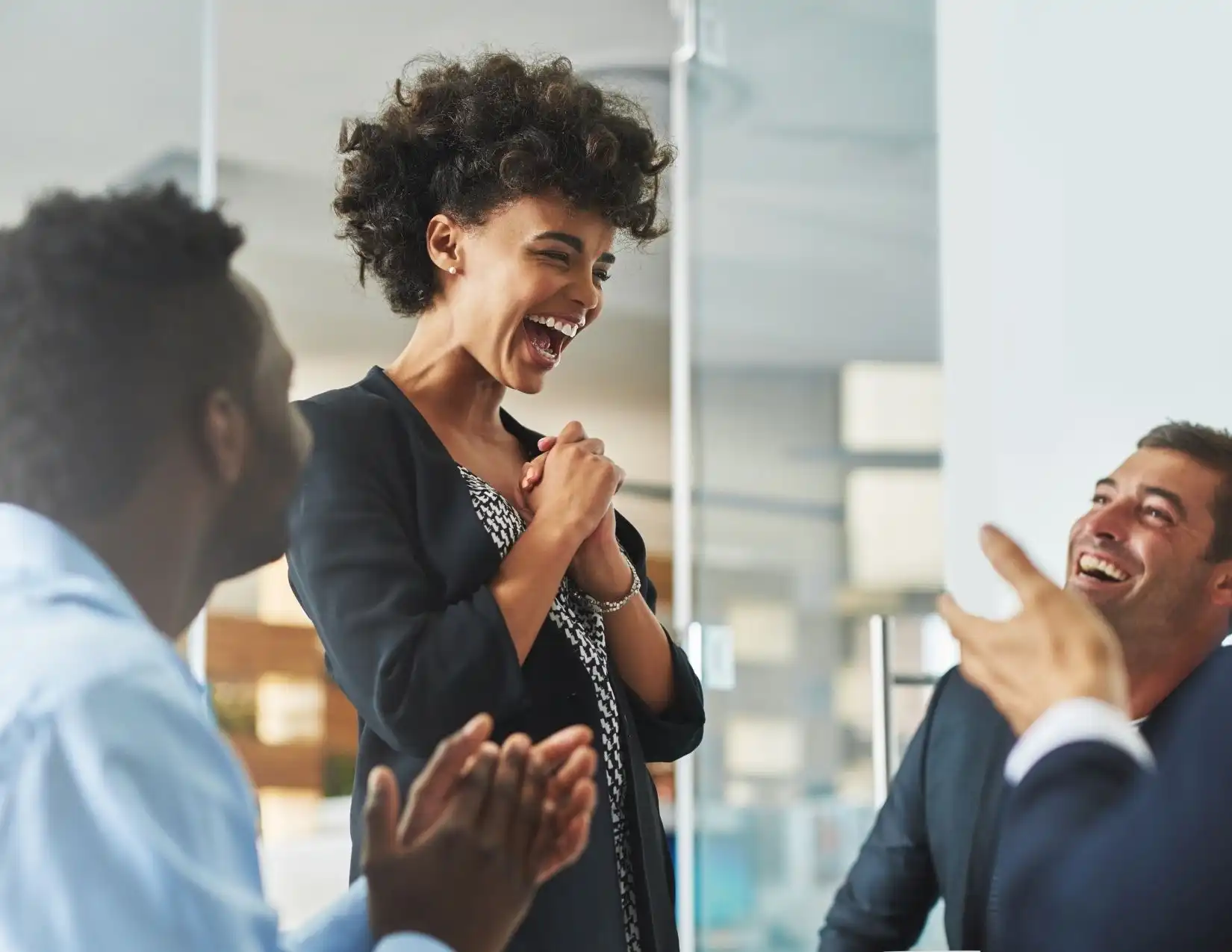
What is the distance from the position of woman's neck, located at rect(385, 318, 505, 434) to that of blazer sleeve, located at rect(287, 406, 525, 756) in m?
0.10

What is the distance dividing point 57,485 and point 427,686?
0.29 meters

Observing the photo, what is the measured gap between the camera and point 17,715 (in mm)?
790

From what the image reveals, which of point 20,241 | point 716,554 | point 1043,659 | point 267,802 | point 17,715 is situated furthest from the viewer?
point 716,554

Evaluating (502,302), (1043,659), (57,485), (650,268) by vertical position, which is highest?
(650,268)

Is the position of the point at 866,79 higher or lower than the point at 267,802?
higher

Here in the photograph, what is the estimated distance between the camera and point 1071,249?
4.27ft

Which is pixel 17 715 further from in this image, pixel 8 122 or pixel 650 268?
pixel 650 268

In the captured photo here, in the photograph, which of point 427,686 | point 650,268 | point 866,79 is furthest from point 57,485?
point 866,79

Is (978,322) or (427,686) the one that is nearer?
(427,686)

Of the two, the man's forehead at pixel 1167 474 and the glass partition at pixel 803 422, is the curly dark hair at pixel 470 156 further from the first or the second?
the man's forehead at pixel 1167 474

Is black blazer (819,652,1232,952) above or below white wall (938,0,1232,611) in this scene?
below

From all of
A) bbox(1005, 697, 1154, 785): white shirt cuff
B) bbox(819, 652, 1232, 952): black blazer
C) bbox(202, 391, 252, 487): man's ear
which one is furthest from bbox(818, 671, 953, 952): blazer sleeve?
bbox(202, 391, 252, 487): man's ear

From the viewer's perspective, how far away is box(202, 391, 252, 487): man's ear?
2.98ft

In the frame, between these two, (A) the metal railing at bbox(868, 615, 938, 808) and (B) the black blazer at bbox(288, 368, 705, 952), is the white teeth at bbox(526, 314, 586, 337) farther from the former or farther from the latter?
(A) the metal railing at bbox(868, 615, 938, 808)
